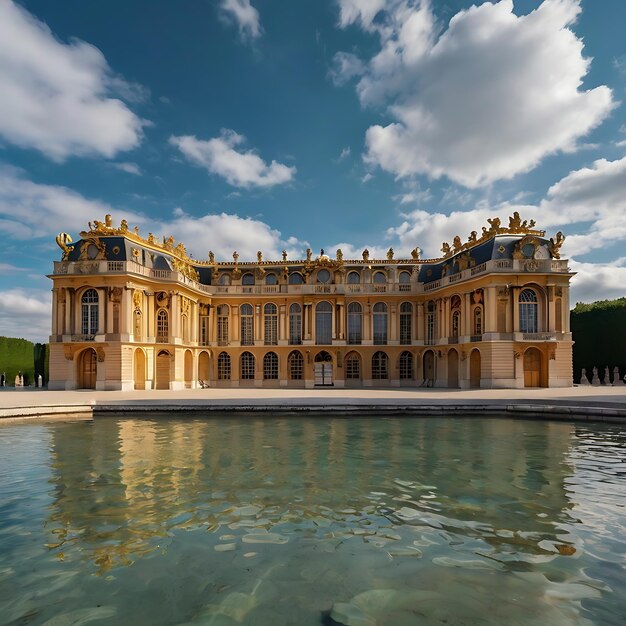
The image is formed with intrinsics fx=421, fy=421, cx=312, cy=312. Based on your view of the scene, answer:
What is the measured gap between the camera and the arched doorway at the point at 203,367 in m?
37.5

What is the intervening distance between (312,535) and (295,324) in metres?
31.8

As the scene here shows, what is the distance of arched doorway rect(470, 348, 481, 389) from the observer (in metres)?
31.7

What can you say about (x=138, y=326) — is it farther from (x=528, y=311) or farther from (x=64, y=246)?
(x=528, y=311)

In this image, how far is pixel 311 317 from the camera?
3700 centimetres

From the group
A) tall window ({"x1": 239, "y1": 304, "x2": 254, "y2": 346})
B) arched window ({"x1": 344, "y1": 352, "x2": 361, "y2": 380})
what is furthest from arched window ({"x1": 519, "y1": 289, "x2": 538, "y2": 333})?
tall window ({"x1": 239, "y1": 304, "x2": 254, "y2": 346})

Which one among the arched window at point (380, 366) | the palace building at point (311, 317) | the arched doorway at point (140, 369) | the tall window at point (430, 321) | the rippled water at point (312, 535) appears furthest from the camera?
the arched window at point (380, 366)

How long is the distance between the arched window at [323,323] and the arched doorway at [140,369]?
14323 mm

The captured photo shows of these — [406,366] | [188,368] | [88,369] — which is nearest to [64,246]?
[88,369]

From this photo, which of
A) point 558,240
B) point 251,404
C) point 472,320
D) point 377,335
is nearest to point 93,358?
point 251,404

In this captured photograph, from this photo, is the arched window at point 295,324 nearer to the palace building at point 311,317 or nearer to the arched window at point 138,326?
the palace building at point 311,317

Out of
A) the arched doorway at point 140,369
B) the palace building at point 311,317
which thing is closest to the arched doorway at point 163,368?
the palace building at point 311,317

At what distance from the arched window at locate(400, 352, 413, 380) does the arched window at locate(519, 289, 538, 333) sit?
1017 cm

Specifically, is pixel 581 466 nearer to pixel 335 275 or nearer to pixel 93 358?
pixel 335 275

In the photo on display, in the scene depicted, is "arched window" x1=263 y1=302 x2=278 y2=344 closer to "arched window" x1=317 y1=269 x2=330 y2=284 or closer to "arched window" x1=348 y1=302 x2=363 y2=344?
"arched window" x1=317 y1=269 x2=330 y2=284
